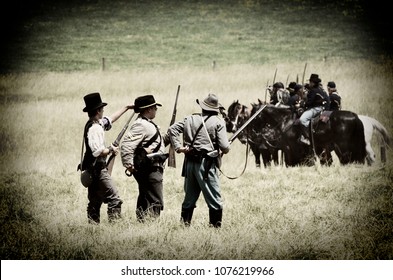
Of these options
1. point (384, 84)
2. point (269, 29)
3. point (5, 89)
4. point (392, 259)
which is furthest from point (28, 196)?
point (269, 29)

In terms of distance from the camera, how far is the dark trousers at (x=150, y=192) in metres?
8.94

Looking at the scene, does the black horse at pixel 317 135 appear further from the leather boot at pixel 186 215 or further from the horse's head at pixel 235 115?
the leather boot at pixel 186 215

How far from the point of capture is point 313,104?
582 inches

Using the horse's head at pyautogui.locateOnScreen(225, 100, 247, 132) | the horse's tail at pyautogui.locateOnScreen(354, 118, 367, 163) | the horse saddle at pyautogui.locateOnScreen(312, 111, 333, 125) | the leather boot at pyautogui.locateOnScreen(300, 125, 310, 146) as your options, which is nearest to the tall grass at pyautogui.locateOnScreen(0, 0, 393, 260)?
the horse's tail at pyautogui.locateOnScreen(354, 118, 367, 163)

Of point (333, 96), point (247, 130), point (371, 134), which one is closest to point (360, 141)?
point (371, 134)

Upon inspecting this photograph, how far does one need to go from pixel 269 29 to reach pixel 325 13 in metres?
8.51

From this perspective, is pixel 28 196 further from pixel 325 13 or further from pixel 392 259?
pixel 325 13

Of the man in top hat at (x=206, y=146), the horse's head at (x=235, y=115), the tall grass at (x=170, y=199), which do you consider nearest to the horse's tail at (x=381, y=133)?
the tall grass at (x=170, y=199)

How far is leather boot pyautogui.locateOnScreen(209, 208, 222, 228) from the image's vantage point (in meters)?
8.74

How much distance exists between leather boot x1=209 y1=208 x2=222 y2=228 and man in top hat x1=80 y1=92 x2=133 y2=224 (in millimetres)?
1208

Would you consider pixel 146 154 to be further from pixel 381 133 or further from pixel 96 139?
pixel 381 133

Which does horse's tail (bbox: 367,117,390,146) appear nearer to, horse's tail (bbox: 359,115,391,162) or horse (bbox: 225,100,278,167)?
horse's tail (bbox: 359,115,391,162)

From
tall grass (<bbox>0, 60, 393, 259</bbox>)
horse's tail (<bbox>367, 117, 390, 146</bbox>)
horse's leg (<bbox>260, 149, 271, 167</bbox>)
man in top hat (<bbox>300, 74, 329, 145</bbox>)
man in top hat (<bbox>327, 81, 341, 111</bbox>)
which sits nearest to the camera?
tall grass (<bbox>0, 60, 393, 259</bbox>)

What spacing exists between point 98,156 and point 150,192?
0.84 m
